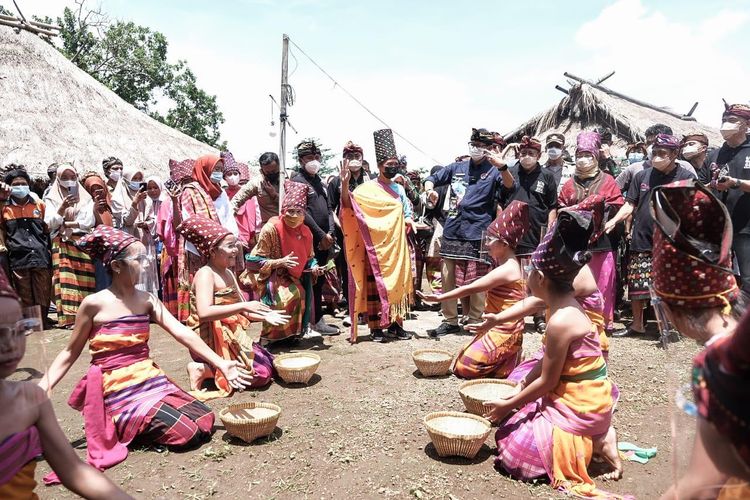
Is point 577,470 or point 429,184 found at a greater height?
point 429,184

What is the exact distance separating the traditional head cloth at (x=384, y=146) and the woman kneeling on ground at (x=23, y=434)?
501cm

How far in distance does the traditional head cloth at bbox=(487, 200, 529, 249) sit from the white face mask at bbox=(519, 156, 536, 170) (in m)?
2.12

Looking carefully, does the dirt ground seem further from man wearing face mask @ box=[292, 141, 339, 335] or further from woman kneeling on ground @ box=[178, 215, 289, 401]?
man wearing face mask @ box=[292, 141, 339, 335]

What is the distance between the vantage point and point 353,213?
19.6 ft

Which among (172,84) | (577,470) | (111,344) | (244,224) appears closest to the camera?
(577,470)

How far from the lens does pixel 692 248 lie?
1.52 metres

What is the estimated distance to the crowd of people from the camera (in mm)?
1553

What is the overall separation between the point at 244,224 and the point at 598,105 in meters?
9.72

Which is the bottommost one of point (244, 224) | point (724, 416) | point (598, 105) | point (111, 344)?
point (111, 344)

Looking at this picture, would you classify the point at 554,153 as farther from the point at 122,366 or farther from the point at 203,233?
the point at 122,366

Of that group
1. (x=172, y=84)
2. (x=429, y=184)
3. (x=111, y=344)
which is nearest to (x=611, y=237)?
(x=429, y=184)

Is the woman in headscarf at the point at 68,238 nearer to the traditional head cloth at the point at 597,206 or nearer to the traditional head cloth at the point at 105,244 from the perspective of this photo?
the traditional head cloth at the point at 105,244

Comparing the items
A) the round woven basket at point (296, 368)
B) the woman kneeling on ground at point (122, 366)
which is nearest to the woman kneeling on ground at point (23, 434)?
the woman kneeling on ground at point (122, 366)

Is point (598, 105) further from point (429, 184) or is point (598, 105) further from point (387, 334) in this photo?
point (387, 334)
